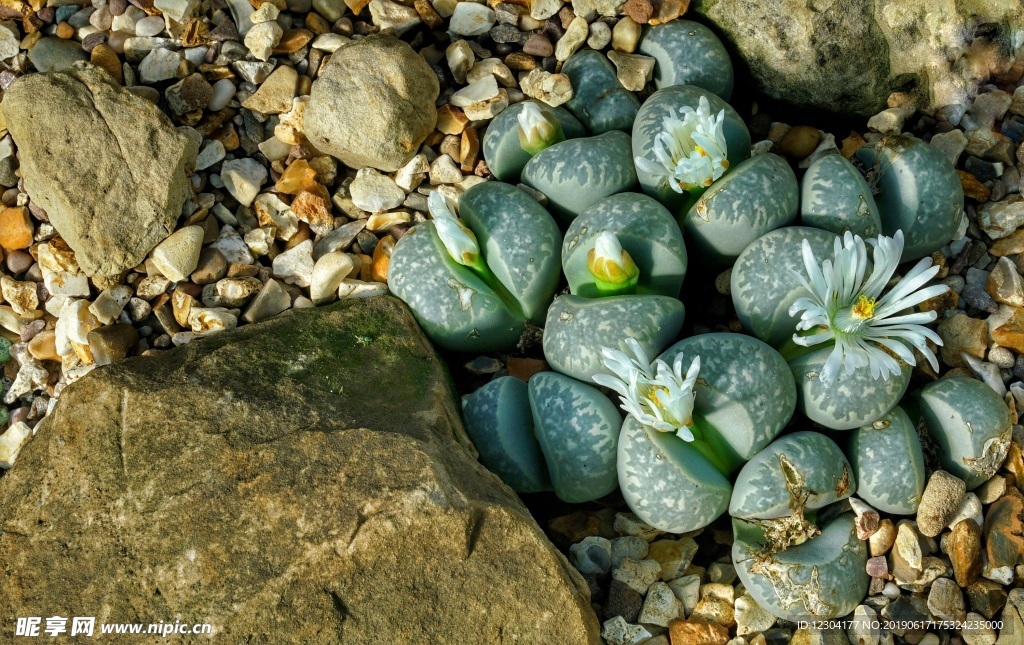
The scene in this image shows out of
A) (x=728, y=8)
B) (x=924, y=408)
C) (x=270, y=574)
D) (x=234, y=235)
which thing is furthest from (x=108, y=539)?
(x=728, y=8)

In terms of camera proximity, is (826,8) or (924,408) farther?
(826,8)

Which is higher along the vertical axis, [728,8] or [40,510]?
[728,8]

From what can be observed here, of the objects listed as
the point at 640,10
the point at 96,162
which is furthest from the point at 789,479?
the point at 96,162

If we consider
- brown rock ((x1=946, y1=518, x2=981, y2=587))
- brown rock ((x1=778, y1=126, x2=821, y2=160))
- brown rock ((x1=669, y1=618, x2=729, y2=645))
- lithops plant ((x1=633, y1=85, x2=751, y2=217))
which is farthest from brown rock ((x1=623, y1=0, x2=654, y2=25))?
brown rock ((x1=669, y1=618, x2=729, y2=645))

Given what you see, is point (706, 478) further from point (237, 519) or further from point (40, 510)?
point (40, 510)

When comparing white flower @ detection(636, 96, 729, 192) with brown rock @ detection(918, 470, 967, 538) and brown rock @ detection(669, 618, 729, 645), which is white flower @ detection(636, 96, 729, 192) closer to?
brown rock @ detection(918, 470, 967, 538)

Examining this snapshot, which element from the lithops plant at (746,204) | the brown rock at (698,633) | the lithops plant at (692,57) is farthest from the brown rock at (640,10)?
the brown rock at (698,633)
